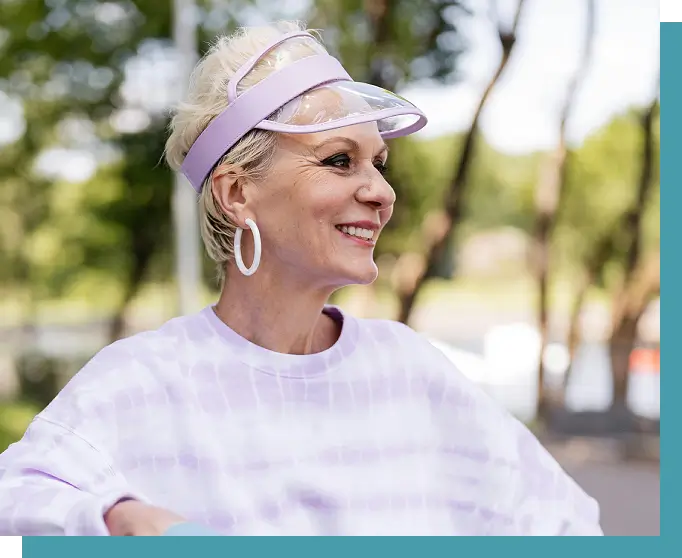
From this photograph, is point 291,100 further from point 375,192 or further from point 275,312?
point 275,312

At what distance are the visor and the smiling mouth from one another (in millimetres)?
149

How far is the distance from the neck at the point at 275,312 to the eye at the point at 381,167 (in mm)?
213

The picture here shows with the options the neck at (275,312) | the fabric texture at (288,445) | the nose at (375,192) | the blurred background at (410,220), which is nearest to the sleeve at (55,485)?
the fabric texture at (288,445)

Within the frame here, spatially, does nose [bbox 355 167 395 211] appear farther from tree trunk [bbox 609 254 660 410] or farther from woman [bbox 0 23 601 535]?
tree trunk [bbox 609 254 660 410]

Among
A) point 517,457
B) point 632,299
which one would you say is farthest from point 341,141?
point 632,299

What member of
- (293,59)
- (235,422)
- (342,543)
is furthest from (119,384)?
(293,59)

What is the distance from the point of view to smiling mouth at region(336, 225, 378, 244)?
141 cm

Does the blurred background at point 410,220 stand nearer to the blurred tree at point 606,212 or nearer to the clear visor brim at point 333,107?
the blurred tree at point 606,212

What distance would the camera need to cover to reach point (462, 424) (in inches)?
62.0

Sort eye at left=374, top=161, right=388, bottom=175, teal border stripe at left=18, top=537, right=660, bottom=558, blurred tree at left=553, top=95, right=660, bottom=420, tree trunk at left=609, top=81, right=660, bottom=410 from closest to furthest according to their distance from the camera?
1. teal border stripe at left=18, top=537, right=660, bottom=558
2. eye at left=374, top=161, right=388, bottom=175
3. tree trunk at left=609, top=81, right=660, bottom=410
4. blurred tree at left=553, top=95, right=660, bottom=420

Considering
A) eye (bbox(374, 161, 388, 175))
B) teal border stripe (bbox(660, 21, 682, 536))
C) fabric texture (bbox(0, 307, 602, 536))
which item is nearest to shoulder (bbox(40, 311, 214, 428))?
fabric texture (bbox(0, 307, 602, 536))

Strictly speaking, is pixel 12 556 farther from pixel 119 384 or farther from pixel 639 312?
pixel 639 312

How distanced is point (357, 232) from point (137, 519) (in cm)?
53

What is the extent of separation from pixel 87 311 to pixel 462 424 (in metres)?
9.92
